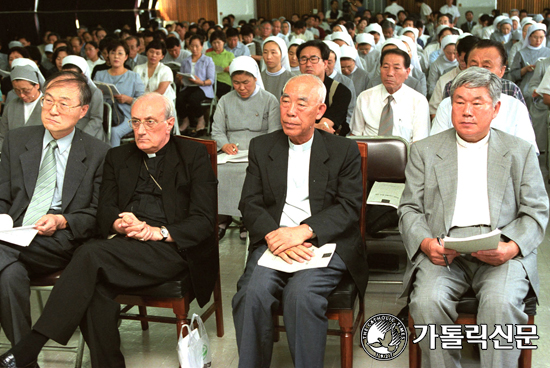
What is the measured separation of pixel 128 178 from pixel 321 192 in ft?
2.93

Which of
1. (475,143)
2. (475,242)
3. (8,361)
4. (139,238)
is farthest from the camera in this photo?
(139,238)

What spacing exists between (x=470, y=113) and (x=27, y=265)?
1995mm

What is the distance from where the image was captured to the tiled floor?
2.64 m

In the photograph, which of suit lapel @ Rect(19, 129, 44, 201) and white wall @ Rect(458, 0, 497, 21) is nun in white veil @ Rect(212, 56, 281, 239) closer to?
suit lapel @ Rect(19, 129, 44, 201)

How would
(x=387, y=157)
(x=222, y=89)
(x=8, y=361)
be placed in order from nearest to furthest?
(x=8, y=361) → (x=387, y=157) → (x=222, y=89)

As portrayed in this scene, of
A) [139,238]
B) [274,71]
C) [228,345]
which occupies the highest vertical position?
[274,71]

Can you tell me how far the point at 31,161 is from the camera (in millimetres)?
2838

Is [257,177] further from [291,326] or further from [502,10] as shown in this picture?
[502,10]

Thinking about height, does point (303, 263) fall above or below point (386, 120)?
below

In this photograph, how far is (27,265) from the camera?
8.57 ft

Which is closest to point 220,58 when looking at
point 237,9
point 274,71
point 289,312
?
point 274,71

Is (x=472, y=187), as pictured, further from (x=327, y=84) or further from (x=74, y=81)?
(x=327, y=84)

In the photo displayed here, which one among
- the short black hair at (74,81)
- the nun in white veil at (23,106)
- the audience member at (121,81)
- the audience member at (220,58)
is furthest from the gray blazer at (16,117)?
the audience member at (220,58)

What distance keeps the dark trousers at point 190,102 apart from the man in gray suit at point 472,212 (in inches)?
209
